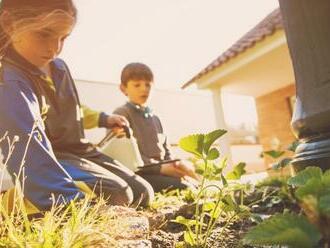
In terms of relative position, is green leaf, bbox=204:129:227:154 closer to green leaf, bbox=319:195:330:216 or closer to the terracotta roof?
green leaf, bbox=319:195:330:216

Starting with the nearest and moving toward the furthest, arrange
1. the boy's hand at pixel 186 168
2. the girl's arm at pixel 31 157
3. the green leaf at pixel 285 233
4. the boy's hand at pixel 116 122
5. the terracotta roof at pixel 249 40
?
the green leaf at pixel 285 233, the girl's arm at pixel 31 157, the boy's hand at pixel 116 122, the boy's hand at pixel 186 168, the terracotta roof at pixel 249 40

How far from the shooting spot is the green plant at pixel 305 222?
0.67 meters

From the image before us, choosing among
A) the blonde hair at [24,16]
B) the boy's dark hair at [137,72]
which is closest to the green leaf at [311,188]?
the blonde hair at [24,16]

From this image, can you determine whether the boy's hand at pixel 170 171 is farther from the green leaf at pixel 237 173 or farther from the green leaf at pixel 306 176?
the green leaf at pixel 306 176

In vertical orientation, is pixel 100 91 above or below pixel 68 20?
above

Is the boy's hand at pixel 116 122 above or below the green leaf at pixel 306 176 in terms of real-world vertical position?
above

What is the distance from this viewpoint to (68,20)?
5.17 ft

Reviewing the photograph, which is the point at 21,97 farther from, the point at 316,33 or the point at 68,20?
the point at 316,33

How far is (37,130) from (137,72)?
1.62 m

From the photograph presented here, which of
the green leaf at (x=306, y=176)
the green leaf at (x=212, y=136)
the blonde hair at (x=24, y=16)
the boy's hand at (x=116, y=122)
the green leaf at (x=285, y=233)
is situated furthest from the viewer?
the boy's hand at (x=116, y=122)

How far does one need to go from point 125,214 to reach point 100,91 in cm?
539

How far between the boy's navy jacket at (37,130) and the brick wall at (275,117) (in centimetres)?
678

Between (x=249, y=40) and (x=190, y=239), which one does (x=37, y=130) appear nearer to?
(x=190, y=239)

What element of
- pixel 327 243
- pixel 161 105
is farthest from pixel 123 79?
pixel 161 105
